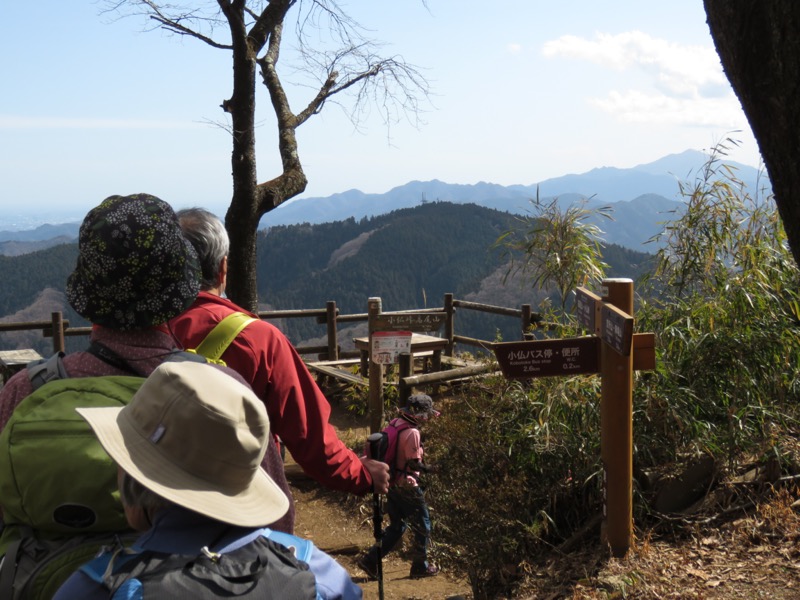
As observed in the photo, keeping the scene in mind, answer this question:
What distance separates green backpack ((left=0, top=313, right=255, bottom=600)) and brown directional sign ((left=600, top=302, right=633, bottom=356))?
2.33 meters

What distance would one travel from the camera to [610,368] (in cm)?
347

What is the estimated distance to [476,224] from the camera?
67375mm

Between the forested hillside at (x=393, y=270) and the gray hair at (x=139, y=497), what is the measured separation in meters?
56.4

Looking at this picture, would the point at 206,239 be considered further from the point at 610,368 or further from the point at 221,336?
the point at 610,368

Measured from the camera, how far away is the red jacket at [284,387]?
2.01 m

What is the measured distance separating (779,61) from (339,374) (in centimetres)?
691

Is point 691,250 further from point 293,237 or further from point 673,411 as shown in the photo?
point 293,237

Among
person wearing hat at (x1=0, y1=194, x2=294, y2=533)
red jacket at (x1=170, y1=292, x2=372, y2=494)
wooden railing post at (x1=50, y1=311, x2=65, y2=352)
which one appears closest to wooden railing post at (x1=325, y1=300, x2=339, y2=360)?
wooden railing post at (x1=50, y1=311, x2=65, y2=352)

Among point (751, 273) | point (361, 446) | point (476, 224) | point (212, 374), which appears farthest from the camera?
point (476, 224)

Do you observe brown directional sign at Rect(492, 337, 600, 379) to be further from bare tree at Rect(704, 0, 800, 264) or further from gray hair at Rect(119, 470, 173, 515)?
gray hair at Rect(119, 470, 173, 515)

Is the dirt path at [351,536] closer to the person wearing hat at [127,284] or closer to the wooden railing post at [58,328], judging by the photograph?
the person wearing hat at [127,284]

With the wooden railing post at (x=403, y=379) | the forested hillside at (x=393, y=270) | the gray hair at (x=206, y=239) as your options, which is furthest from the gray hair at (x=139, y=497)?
the forested hillside at (x=393, y=270)

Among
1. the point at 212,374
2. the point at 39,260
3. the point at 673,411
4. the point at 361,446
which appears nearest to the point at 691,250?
the point at 673,411

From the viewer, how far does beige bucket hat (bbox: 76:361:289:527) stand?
124cm
